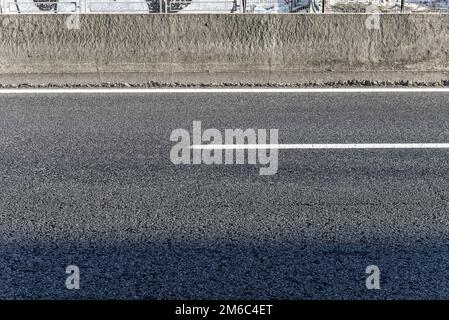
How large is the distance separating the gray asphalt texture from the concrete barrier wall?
4.21ft

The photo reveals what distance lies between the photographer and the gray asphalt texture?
12.8ft

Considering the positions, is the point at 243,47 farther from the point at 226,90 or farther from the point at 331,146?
the point at 331,146

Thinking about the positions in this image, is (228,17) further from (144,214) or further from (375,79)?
(144,214)

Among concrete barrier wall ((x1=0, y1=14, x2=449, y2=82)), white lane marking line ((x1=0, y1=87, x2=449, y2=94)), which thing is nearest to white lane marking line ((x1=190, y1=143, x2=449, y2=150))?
white lane marking line ((x1=0, y1=87, x2=449, y2=94))

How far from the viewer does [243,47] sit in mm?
8594

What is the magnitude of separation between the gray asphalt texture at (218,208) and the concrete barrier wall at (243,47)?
4.21 feet

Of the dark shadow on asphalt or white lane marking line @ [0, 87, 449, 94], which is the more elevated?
white lane marking line @ [0, 87, 449, 94]

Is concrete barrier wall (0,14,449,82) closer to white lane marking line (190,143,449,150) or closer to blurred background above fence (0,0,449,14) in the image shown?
blurred background above fence (0,0,449,14)

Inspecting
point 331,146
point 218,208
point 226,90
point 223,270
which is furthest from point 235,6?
point 223,270

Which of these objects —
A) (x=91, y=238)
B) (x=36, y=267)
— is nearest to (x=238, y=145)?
(x=91, y=238)

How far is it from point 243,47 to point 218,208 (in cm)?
417

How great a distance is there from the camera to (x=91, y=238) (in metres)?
4.40

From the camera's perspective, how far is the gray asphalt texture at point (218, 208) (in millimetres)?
3895
